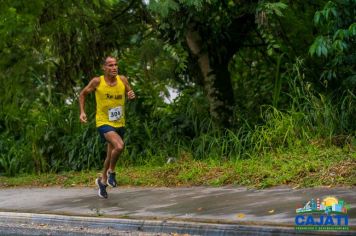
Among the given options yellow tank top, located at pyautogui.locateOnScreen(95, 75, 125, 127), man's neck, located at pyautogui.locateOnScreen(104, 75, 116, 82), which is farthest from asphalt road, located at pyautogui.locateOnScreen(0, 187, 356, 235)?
man's neck, located at pyautogui.locateOnScreen(104, 75, 116, 82)

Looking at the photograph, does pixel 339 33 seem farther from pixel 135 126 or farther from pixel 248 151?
pixel 135 126

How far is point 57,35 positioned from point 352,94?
734 centimetres

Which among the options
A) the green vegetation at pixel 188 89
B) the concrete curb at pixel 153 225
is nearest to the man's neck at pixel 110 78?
the green vegetation at pixel 188 89

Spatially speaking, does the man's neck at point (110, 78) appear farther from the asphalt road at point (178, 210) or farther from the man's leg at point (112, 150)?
the asphalt road at point (178, 210)

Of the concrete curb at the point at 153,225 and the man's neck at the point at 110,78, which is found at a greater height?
the man's neck at the point at 110,78

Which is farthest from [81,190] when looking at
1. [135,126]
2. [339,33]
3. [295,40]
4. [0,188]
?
[295,40]

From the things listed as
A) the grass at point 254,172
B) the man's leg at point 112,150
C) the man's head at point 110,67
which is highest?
the man's head at point 110,67

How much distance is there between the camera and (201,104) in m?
15.1

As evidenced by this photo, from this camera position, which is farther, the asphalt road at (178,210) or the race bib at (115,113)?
the race bib at (115,113)

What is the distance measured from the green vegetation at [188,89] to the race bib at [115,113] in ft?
5.70

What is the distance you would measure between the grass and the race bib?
1726 mm

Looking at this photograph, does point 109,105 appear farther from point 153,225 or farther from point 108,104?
point 153,225

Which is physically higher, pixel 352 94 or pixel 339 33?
pixel 339 33

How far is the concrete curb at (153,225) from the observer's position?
6.18 meters
